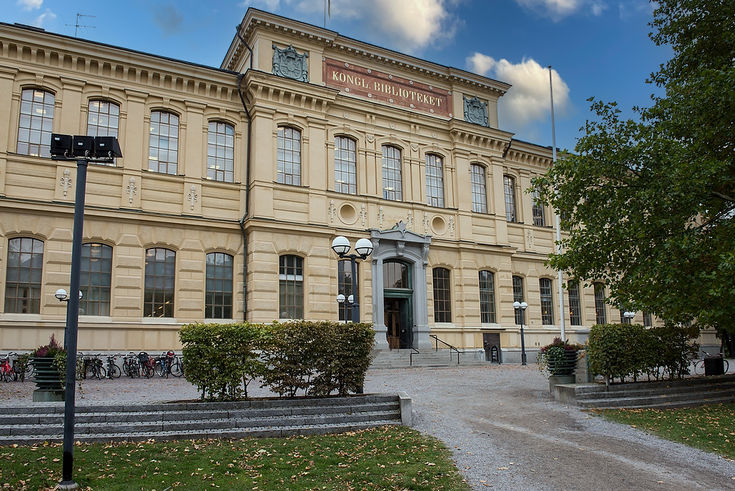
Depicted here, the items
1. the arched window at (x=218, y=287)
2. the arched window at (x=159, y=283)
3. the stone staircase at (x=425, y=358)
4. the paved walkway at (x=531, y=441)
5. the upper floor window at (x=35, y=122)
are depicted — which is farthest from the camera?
the stone staircase at (x=425, y=358)

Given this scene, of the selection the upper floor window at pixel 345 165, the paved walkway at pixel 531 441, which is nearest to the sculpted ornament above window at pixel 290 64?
the upper floor window at pixel 345 165

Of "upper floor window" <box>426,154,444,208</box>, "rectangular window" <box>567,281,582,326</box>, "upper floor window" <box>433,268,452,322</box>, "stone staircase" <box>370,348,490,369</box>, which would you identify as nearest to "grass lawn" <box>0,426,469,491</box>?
"stone staircase" <box>370,348,490,369</box>

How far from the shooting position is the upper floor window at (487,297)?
30.4 m

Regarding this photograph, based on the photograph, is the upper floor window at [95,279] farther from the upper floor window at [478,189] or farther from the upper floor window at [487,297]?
the upper floor window at [478,189]

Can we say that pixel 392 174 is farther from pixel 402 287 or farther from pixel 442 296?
pixel 442 296

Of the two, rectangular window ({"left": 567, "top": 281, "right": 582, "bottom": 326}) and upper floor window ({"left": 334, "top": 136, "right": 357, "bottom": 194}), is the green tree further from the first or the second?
rectangular window ({"left": 567, "top": 281, "right": 582, "bottom": 326})

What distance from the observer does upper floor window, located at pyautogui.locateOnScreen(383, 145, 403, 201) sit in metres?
28.4

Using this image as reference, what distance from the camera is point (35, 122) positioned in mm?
21781

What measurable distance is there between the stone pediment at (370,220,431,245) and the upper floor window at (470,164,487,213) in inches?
178

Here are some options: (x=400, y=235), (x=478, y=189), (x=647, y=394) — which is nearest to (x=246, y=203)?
(x=400, y=235)

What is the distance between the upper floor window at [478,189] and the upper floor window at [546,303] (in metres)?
6.30

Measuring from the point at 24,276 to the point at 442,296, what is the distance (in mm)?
18418

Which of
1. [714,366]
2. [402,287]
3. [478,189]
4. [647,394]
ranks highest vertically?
[478,189]

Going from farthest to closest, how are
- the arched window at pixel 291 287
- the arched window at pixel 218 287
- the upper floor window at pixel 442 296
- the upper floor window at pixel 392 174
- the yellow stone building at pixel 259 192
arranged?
the upper floor window at pixel 442 296
the upper floor window at pixel 392 174
the arched window at pixel 291 287
the arched window at pixel 218 287
the yellow stone building at pixel 259 192
